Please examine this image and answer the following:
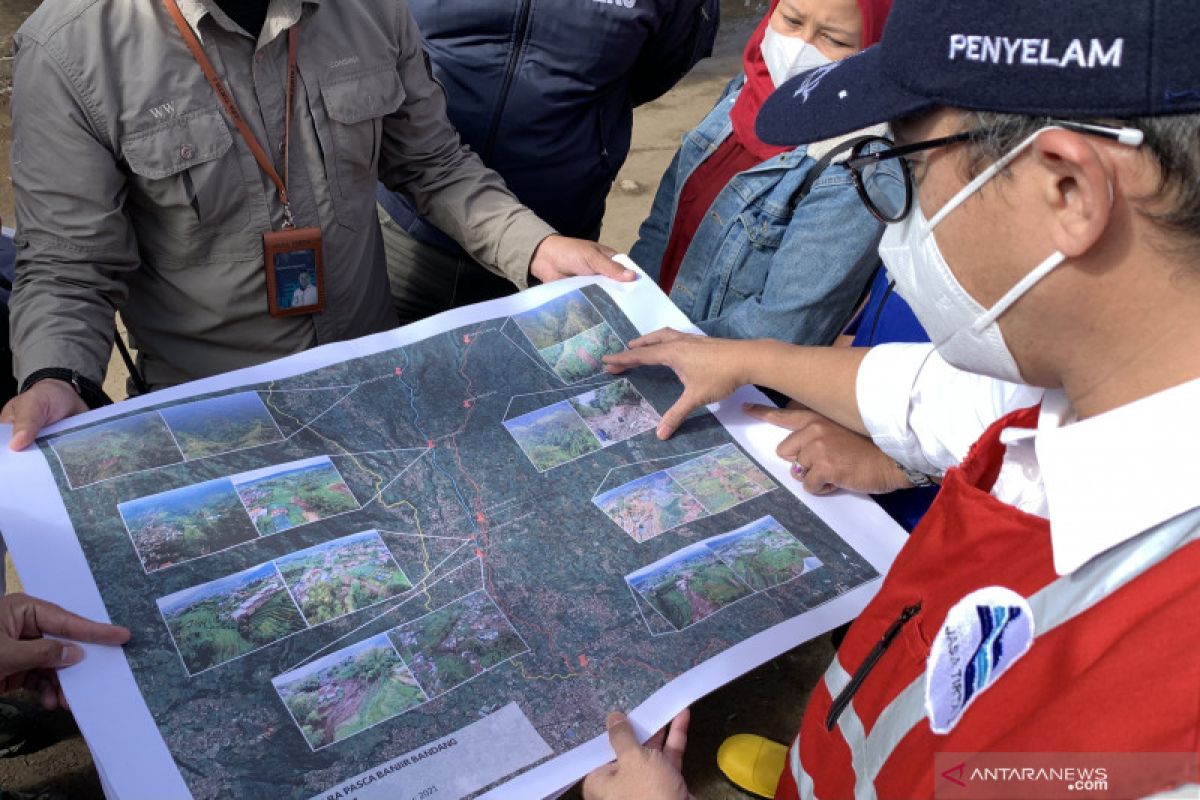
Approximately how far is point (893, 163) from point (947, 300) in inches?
5.9

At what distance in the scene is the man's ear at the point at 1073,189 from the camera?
0.76 metres

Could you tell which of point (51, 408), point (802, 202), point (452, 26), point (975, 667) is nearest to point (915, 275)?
point (975, 667)

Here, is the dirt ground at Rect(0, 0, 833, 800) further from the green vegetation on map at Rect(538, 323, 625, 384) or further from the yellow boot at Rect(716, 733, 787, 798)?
the green vegetation on map at Rect(538, 323, 625, 384)

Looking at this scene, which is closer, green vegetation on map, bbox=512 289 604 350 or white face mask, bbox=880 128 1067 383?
white face mask, bbox=880 128 1067 383

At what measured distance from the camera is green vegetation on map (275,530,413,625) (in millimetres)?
1190

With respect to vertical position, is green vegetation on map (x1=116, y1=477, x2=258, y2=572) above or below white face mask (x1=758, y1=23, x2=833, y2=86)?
below

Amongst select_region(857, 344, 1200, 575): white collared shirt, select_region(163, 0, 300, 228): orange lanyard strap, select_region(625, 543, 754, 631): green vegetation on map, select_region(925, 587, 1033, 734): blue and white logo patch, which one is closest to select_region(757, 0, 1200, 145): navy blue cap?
select_region(857, 344, 1200, 575): white collared shirt

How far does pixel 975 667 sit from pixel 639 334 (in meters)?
0.86

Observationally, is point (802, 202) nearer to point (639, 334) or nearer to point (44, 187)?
point (639, 334)

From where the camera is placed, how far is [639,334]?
1.65 meters

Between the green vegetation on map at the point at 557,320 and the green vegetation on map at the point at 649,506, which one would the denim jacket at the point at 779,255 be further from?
the green vegetation on map at the point at 649,506

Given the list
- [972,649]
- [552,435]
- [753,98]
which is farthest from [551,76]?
[972,649]

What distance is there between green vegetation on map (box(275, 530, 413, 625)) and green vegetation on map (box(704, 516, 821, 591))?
0.41 metres

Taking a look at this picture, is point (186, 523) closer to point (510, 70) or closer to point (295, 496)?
point (295, 496)
